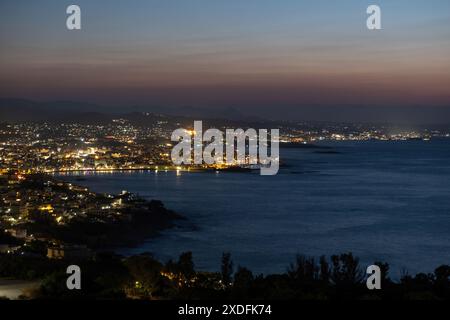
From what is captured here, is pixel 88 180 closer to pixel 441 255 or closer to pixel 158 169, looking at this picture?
pixel 158 169

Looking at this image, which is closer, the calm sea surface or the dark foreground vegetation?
the dark foreground vegetation

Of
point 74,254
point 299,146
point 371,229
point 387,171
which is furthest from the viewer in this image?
point 299,146

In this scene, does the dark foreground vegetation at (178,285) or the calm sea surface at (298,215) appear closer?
the dark foreground vegetation at (178,285)

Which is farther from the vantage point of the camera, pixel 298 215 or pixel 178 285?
pixel 298 215

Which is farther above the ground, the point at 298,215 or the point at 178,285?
the point at 178,285

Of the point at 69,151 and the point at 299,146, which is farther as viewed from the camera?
the point at 299,146

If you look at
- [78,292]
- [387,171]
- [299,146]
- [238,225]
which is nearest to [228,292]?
[78,292]
